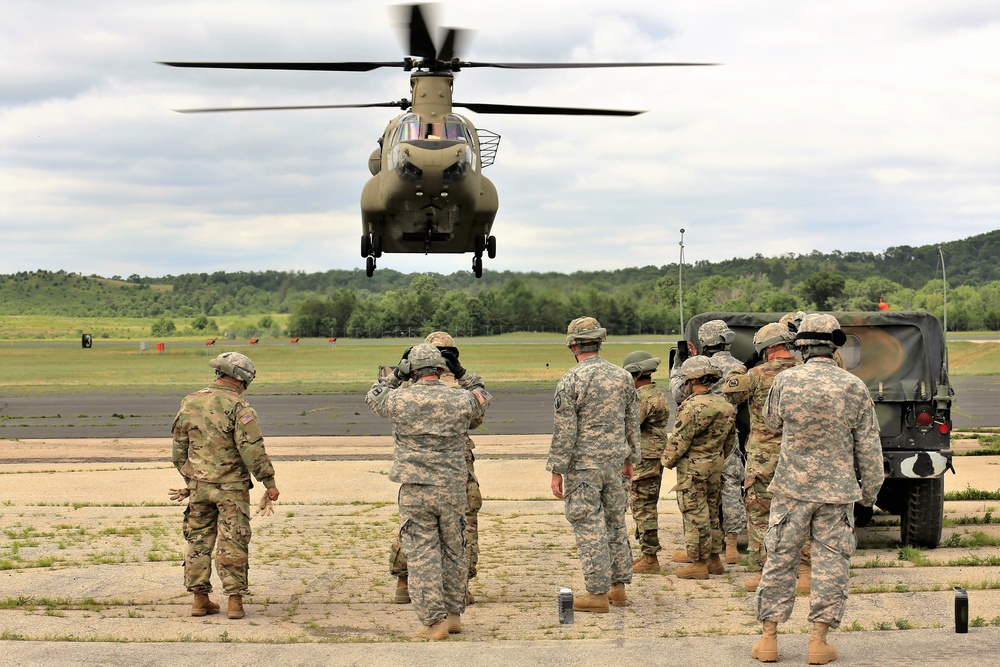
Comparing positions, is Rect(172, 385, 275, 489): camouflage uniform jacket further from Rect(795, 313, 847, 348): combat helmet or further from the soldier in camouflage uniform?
Rect(795, 313, 847, 348): combat helmet

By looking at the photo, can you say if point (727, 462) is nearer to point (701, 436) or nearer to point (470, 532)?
point (701, 436)

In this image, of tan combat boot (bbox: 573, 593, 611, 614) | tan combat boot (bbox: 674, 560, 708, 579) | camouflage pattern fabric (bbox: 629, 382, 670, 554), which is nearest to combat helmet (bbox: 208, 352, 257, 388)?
tan combat boot (bbox: 573, 593, 611, 614)

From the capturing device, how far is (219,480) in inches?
292

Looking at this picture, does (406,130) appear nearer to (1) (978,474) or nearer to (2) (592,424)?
(1) (978,474)

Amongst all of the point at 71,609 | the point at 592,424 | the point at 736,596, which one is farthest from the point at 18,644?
the point at 736,596

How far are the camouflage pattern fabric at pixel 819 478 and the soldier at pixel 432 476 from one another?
1.92 meters

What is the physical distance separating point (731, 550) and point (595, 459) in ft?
7.78

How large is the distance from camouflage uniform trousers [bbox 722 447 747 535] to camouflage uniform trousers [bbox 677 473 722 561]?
1.11ft

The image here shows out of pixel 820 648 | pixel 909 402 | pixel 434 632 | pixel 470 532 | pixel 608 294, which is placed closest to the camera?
pixel 820 648

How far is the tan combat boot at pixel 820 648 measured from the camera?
5.66 metres

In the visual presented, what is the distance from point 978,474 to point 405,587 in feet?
32.1

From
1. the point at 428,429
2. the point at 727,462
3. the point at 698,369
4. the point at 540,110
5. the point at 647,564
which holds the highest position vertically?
the point at 540,110

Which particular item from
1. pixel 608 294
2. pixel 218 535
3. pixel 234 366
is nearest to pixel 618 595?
pixel 218 535

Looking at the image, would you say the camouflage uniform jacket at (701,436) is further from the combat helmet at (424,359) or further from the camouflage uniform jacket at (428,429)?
the combat helmet at (424,359)
